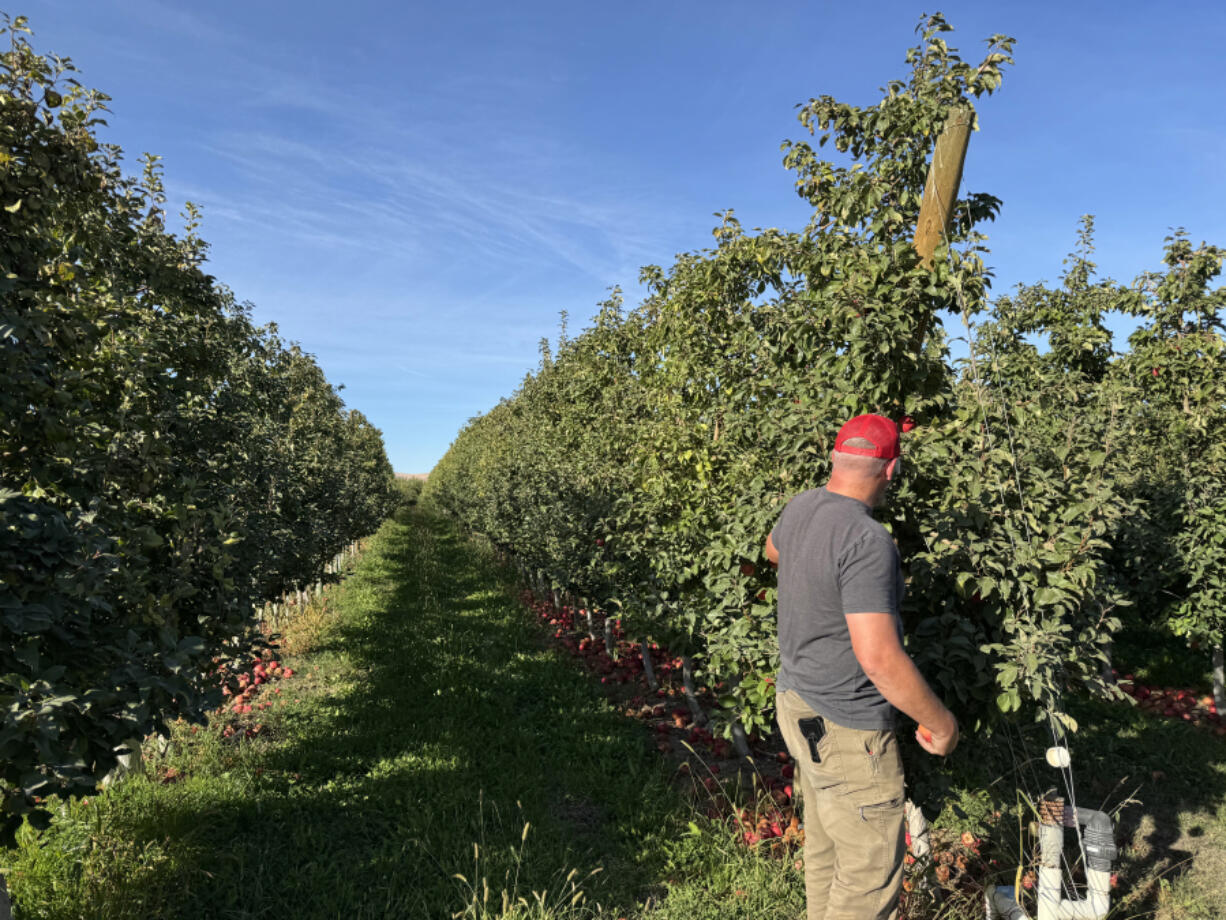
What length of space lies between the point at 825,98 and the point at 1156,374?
704 centimetres

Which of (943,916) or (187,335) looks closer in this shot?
(943,916)

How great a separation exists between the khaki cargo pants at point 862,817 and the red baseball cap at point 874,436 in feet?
3.65

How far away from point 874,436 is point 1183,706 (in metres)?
8.68

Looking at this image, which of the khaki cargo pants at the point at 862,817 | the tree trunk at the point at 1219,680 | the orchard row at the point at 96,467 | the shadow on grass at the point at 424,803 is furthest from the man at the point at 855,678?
the tree trunk at the point at 1219,680

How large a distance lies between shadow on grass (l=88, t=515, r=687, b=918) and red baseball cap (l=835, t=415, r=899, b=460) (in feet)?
9.15

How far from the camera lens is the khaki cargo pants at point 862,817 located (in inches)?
100

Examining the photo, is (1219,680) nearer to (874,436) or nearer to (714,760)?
(714,760)

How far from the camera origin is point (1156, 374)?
8.28 m

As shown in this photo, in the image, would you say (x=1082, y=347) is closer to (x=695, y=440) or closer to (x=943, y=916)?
(x=695, y=440)

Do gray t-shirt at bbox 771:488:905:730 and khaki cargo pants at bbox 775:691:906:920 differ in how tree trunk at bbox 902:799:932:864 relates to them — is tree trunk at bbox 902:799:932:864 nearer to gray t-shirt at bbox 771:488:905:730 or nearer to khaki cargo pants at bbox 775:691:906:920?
khaki cargo pants at bbox 775:691:906:920

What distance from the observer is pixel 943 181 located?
3490mm

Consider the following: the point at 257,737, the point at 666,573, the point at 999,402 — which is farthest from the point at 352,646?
the point at 999,402

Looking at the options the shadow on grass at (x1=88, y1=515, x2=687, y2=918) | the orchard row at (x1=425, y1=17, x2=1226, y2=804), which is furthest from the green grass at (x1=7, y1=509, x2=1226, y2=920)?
the orchard row at (x1=425, y1=17, x2=1226, y2=804)

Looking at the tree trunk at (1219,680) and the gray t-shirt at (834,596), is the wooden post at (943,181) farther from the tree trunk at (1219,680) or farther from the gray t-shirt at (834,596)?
the tree trunk at (1219,680)
